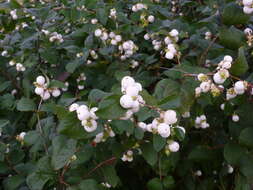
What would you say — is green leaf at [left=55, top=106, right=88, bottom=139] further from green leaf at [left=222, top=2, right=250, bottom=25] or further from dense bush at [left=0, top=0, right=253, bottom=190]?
green leaf at [left=222, top=2, right=250, bottom=25]

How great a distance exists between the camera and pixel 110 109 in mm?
A: 894

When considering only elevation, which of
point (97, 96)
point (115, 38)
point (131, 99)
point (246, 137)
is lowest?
point (246, 137)

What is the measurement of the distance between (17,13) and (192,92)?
126 centimetres

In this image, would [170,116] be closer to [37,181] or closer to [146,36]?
[37,181]

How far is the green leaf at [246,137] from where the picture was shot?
1316mm

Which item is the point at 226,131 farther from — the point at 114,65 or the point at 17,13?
the point at 17,13

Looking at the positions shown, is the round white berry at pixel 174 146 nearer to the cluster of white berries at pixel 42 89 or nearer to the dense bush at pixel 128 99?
the dense bush at pixel 128 99

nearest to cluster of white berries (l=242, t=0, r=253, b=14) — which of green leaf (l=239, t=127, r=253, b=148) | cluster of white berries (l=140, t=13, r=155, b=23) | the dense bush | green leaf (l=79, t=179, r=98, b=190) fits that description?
the dense bush

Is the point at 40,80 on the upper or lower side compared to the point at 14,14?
upper

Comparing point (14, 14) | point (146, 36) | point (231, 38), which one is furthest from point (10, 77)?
point (231, 38)

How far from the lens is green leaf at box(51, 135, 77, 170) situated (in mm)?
1007

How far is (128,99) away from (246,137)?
68 centimetres

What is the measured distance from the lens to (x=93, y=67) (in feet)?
6.20

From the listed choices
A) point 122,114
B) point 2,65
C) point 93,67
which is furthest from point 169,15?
point 122,114
